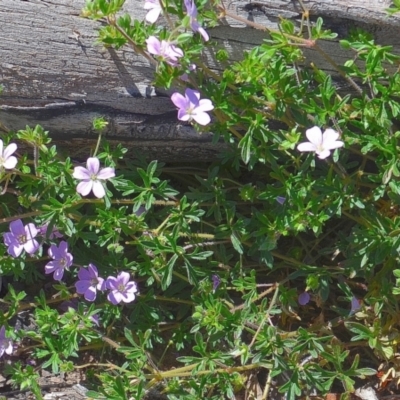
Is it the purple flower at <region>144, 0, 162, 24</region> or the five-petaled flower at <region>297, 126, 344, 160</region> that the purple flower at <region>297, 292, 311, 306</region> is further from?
the purple flower at <region>144, 0, 162, 24</region>

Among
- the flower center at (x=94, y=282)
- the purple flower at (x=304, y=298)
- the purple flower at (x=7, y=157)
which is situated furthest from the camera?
the purple flower at (x=304, y=298)

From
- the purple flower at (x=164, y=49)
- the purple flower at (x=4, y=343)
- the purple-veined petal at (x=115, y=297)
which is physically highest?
the purple flower at (x=164, y=49)

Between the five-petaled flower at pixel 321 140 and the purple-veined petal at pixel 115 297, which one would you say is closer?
the five-petaled flower at pixel 321 140

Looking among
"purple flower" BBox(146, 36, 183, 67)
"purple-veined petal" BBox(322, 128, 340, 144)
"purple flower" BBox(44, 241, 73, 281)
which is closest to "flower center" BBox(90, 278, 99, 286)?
"purple flower" BBox(44, 241, 73, 281)

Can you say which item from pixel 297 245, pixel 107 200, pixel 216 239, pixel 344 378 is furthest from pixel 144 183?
pixel 344 378

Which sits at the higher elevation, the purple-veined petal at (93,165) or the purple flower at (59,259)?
the purple-veined petal at (93,165)

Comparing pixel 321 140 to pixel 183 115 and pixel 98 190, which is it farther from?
pixel 98 190

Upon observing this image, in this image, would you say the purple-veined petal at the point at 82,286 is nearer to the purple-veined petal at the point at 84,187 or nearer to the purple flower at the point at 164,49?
the purple-veined petal at the point at 84,187

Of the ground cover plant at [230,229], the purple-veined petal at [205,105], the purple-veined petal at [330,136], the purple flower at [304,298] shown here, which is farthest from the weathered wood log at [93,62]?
the purple flower at [304,298]

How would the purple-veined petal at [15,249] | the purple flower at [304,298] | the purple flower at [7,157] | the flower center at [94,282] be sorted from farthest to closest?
the purple flower at [304,298], the flower center at [94,282], the purple-veined petal at [15,249], the purple flower at [7,157]
